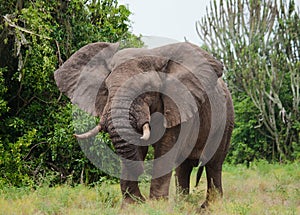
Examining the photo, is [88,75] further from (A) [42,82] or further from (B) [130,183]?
(A) [42,82]

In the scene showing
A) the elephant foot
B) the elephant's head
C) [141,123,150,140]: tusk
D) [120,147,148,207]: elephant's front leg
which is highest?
the elephant's head

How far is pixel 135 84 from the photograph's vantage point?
5.30 meters

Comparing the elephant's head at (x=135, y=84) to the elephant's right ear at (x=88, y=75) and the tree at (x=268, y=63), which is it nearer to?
the elephant's right ear at (x=88, y=75)

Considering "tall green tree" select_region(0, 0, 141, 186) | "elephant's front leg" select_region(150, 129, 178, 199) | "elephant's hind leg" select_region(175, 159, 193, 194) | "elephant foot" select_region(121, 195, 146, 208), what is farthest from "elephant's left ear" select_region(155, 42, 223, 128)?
"tall green tree" select_region(0, 0, 141, 186)

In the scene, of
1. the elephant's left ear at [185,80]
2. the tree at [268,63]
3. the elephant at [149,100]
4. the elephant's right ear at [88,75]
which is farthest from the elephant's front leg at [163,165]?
the tree at [268,63]

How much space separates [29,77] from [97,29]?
2.11 meters

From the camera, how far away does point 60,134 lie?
352 inches

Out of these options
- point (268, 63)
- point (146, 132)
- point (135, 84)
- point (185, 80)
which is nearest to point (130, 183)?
point (146, 132)

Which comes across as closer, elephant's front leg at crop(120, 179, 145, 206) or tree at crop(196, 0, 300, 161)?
elephant's front leg at crop(120, 179, 145, 206)

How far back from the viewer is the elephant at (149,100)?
5.16 m

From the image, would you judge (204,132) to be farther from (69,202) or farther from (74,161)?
(74,161)

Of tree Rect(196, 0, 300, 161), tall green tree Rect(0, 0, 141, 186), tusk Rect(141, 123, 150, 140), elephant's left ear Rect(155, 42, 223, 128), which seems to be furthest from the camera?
tree Rect(196, 0, 300, 161)

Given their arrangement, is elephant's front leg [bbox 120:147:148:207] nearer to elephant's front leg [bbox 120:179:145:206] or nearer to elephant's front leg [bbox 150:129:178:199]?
elephant's front leg [bbox 120:179:145:206]

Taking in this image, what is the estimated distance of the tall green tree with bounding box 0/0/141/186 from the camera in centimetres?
849
